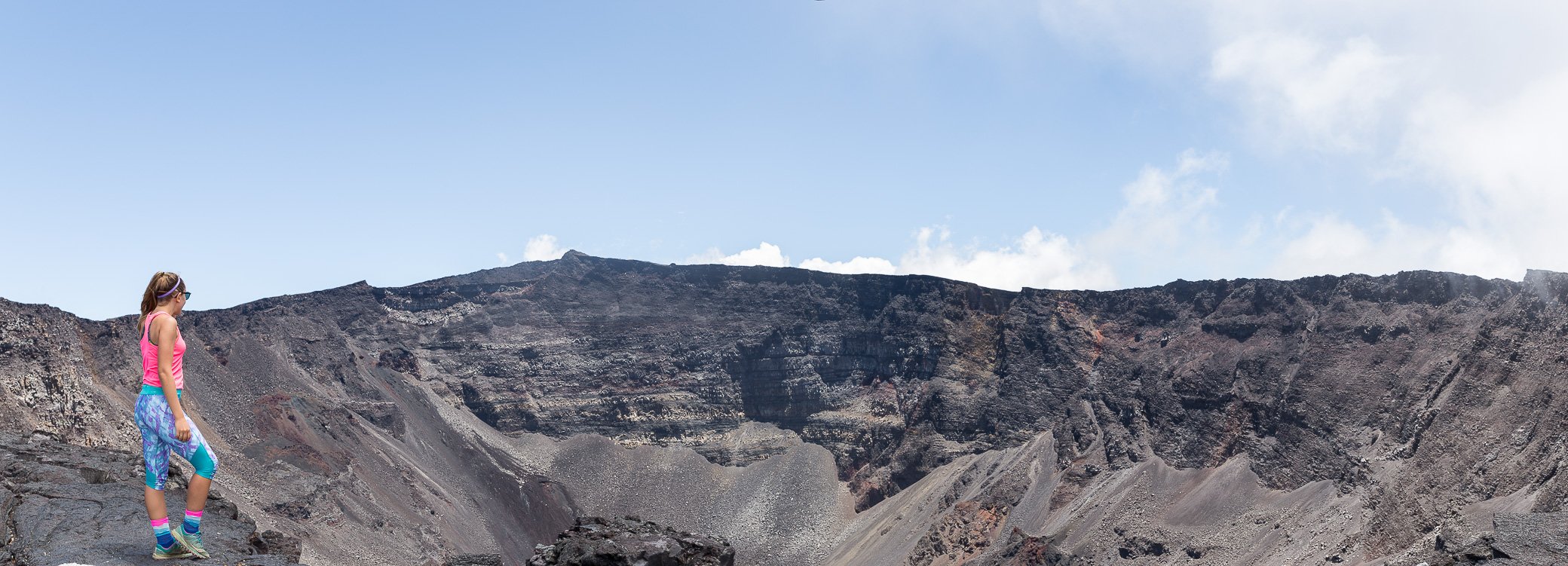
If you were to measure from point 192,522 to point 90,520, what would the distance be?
8.11ft

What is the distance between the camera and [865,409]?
11394 cm

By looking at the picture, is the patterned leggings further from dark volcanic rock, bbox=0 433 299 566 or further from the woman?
dark volcanic rock, bbox=0 433 299 566

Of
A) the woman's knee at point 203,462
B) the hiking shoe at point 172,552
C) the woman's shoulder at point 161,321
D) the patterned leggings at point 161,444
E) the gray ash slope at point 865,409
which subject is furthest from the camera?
the gray ash slope at point 865,409

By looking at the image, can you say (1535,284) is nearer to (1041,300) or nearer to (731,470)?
(1041,300)

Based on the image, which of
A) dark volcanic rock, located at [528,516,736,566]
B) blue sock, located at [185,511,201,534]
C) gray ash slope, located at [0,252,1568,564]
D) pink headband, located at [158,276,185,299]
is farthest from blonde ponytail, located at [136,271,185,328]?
gray ash slope, located at [0,252,1568,564]

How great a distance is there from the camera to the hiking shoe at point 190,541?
1143cm

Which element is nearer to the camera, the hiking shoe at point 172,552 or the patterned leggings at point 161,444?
the patterned leggings at point 161,444

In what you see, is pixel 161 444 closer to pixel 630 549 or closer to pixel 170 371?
pixel 170 371

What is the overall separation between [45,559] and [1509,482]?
6192 cm

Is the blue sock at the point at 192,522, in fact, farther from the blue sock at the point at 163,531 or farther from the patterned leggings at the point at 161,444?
the patterned leggings at the point at 161,444

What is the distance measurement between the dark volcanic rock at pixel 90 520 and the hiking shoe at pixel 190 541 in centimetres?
19

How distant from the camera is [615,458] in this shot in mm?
109062

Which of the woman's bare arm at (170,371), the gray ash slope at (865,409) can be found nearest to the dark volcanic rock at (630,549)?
the woman's bare arm at (170,371)

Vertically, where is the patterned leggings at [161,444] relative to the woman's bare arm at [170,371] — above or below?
below
